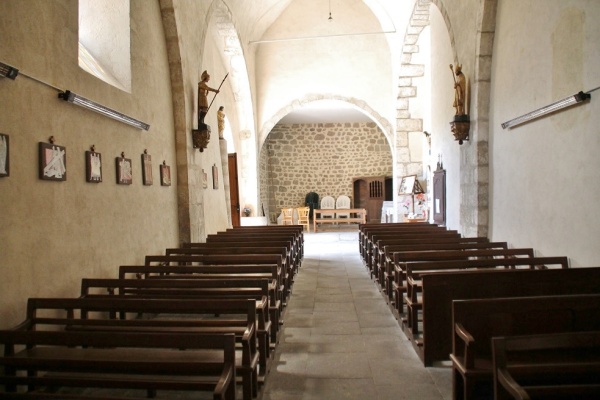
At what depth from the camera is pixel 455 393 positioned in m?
2.44

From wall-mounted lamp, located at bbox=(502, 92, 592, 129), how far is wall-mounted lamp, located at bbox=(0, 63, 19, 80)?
436 cm

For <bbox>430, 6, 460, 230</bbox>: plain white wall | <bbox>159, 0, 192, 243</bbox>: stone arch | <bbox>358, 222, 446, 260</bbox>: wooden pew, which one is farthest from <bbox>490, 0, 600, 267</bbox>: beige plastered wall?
<bbox>159, 0, 192, 243</bbox>: stone arch

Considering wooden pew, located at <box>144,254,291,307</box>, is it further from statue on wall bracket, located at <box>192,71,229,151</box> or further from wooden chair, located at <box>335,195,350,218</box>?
wooden chair, located at <box>335,195,350,218</box>

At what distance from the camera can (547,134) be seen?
418cm

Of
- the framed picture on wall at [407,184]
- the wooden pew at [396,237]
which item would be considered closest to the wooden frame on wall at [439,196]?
the wooden pew at [396,237]

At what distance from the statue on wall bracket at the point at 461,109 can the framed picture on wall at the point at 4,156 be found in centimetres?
528

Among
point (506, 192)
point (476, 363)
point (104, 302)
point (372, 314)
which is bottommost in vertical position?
point (372, 314)

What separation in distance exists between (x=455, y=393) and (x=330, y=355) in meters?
1.22

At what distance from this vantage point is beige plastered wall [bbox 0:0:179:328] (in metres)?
2.89

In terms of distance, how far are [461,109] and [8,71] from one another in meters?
5.37

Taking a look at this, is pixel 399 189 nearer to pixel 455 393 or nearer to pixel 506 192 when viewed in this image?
pixel 506 192

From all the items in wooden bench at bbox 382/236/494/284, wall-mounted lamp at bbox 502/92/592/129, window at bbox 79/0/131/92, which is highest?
window at bbox 79/0/131/92

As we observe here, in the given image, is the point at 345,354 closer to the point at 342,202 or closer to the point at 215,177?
the point at 215,177

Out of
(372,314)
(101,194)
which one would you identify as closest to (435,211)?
(372,314)
